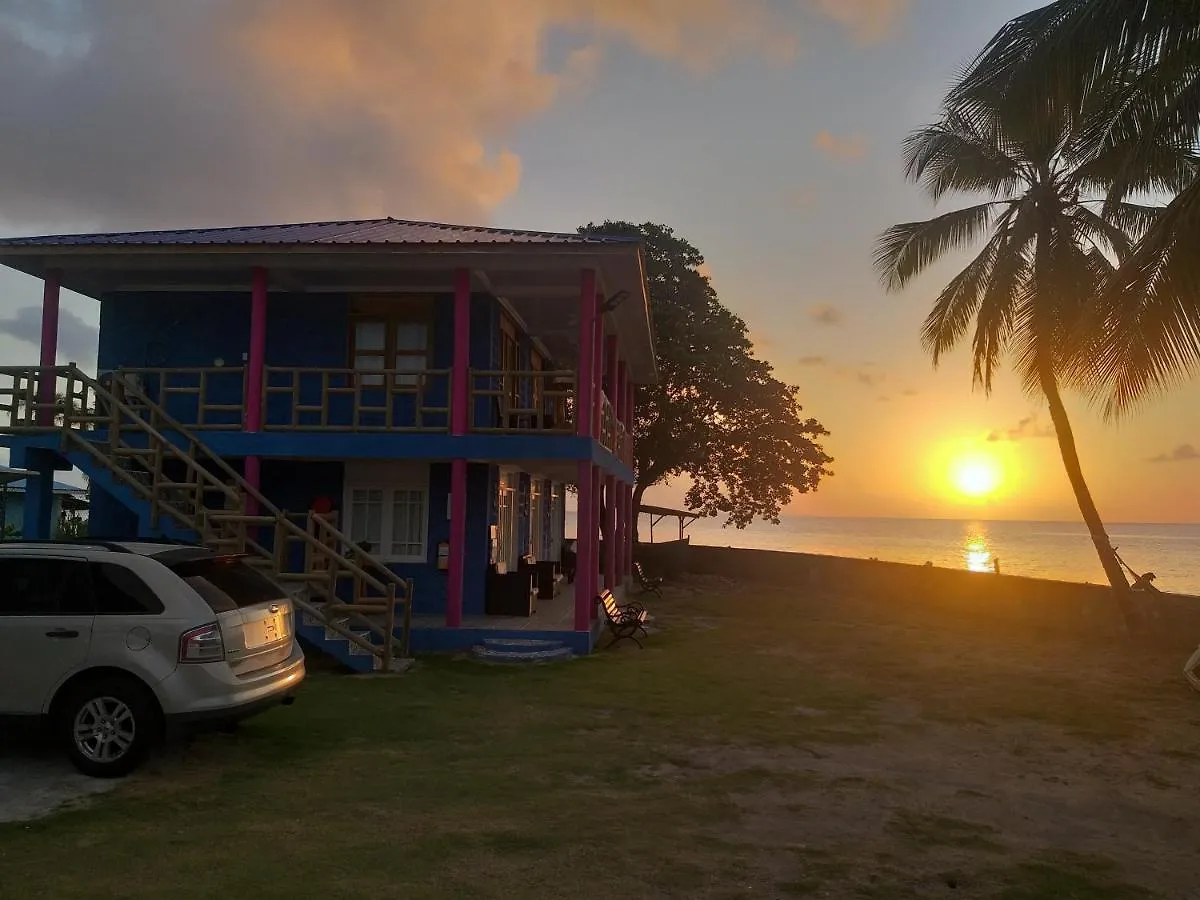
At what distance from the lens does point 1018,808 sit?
695 cm

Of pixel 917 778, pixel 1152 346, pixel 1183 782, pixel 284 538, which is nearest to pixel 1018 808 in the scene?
pixel 917 778

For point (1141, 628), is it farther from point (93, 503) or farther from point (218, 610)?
point (93, 503)

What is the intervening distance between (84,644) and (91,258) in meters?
9.90

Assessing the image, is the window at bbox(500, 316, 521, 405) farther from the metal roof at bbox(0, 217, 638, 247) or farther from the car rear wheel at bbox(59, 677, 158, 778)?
the car rear wheel at bbox(59, 677, 158, 778)

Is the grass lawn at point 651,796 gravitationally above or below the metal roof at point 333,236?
below

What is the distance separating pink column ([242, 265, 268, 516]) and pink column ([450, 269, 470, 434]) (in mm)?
3020

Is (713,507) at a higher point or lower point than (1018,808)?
higher

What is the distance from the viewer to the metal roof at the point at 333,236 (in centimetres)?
1438

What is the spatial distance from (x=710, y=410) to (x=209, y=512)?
23273 millimetres

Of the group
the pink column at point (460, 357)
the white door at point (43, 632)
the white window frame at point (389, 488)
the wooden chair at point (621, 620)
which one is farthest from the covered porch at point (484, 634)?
the white door at point (43, 632)

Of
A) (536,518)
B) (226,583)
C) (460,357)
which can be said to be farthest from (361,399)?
(226,583)

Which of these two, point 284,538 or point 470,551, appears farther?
point 470,551

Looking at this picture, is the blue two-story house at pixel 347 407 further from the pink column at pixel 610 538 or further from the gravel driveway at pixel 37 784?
the gravel driveway at pixel 37 784

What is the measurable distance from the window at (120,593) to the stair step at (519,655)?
6.72m
